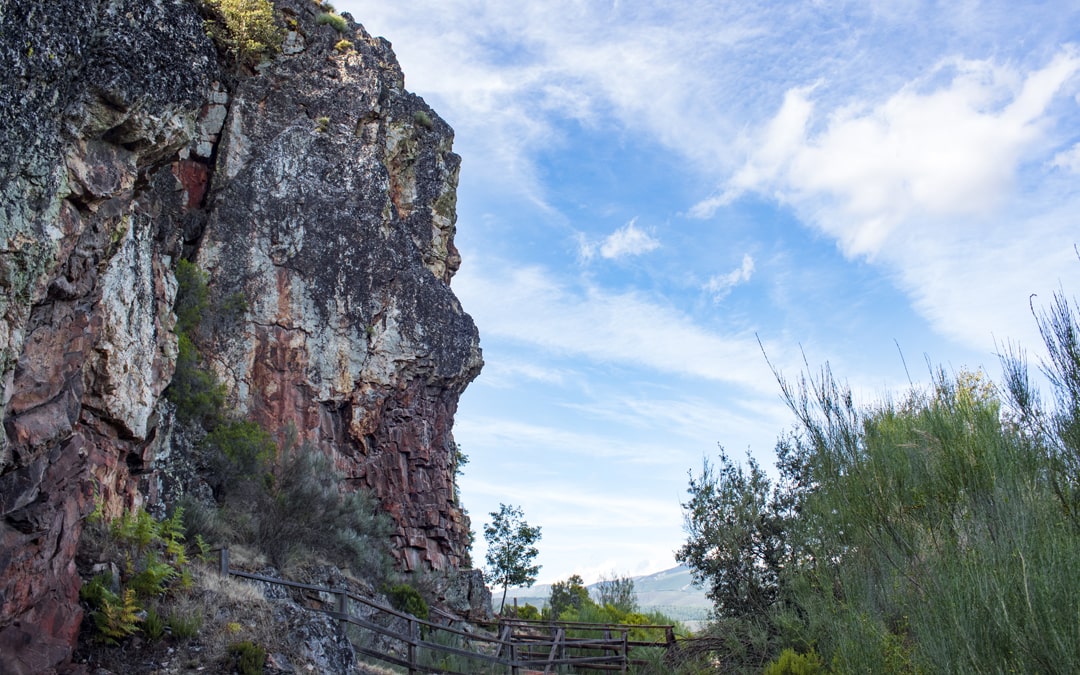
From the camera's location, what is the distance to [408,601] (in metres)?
21.9

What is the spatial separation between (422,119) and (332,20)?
440 centimetres

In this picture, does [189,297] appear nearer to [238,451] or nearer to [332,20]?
[238,451]

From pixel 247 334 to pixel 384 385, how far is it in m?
4.31

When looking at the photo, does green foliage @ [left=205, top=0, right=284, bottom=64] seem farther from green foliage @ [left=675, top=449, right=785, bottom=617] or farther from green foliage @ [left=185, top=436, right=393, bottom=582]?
green foliage @ [left=675, top=449, right=785, bottom=617]

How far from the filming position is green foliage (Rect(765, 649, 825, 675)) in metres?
12.8

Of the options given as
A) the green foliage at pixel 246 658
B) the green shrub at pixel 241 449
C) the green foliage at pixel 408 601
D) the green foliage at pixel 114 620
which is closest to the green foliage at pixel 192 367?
the green shrub at pixel 241 449

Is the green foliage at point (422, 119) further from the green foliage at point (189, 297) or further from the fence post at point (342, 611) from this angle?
the fence post at point (342, 611)

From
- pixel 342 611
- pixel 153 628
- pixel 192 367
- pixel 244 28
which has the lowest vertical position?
pixel 153 628

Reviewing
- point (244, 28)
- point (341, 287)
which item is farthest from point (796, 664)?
point (244, 28)

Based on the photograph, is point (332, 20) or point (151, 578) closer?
point (151, 578)

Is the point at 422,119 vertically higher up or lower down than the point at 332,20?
lower down

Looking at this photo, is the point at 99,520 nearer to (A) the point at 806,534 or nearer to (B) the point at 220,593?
(B) the point at 220,593

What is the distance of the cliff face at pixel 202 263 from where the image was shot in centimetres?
962

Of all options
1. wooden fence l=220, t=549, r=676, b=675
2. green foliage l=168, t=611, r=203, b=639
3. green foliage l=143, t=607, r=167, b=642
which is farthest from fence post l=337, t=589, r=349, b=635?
green foliage l=143, t=607, r=167, b=642
